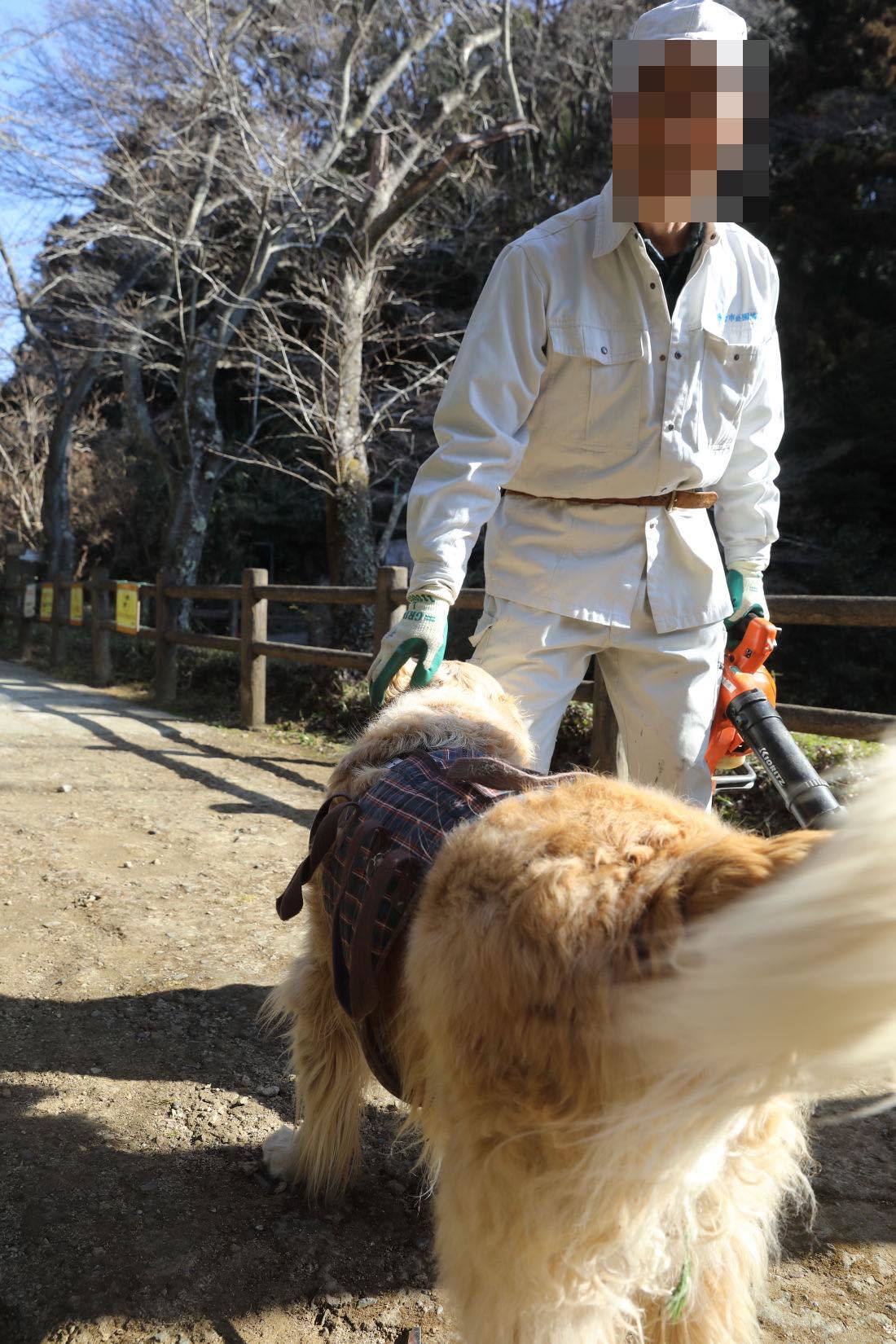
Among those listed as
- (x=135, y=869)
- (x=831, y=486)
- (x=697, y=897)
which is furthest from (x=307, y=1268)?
(x=831, y=486)

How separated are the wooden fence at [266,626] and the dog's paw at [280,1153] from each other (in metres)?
1.63

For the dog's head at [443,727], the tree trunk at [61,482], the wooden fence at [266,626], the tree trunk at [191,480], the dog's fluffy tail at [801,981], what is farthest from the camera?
the tree trunk at [61,482]

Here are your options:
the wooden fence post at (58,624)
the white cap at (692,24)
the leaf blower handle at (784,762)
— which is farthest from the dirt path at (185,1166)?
the wooden fence post at (58,624)

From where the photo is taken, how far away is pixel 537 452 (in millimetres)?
2102

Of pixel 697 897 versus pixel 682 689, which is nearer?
pixel 697 897

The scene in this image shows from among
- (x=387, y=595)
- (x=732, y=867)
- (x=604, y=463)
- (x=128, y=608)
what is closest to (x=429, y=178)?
(x=387, y=595)

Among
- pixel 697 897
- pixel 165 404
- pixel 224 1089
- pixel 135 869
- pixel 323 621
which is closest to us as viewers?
pixel 697 897

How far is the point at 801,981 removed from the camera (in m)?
0.84

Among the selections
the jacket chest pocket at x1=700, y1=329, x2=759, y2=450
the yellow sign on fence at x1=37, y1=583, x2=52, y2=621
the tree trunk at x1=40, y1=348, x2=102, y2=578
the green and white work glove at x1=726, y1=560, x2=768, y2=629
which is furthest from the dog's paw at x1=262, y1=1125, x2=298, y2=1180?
the tree trunk at x1=40, y1=348, x2=102, y2=578

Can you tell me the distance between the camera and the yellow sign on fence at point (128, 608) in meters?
9.55

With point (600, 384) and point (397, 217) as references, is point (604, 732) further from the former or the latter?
point (397, 217)

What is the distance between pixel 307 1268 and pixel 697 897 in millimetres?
1232

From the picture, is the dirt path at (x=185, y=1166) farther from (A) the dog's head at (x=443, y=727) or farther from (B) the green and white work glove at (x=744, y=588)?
(B) the green and white work glove at (x=744, y=588)

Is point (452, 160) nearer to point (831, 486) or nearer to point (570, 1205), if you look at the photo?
point (831, 486)
